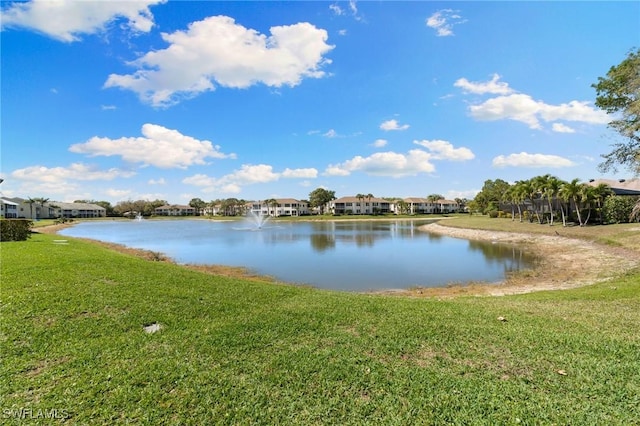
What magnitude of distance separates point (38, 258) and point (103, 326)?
25.7ft

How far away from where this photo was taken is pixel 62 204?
116 meters

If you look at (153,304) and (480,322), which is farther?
(153,304)

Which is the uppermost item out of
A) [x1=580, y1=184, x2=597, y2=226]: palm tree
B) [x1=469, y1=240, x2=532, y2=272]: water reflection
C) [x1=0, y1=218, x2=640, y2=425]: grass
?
[x1=580, y1=184, x2=597, y2=226]: palm tree

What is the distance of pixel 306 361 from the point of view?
→ 15.7 ft

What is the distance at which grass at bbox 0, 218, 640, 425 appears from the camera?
12.0 ft

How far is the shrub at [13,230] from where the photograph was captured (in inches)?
728

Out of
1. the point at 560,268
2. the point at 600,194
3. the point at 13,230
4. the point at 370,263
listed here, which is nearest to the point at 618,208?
the point at 600,194

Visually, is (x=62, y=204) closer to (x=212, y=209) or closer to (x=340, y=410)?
(x=212, y=209)

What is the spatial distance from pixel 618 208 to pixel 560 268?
23863mm

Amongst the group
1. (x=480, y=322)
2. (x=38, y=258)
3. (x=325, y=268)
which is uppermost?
(x=38, y=258)

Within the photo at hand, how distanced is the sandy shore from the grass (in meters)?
6.33

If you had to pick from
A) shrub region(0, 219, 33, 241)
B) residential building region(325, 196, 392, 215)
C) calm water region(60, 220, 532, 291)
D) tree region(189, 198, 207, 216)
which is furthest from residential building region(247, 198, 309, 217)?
shrub region(0, 219, 33, 241)

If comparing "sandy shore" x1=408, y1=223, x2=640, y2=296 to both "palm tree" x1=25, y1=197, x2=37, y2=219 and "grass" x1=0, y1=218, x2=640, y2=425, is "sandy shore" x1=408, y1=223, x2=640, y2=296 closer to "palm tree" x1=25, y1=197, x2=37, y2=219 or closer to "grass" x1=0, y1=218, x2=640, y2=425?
"grass" x1=0, y1=218, x2=640, y2=425

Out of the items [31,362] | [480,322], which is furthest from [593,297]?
[31,362]
